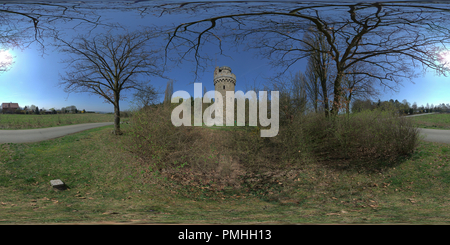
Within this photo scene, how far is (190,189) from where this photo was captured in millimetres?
3723

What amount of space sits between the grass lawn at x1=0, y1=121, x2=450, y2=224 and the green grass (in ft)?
1.59

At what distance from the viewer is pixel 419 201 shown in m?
2.70

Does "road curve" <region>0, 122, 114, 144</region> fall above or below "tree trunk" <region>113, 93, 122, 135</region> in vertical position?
below

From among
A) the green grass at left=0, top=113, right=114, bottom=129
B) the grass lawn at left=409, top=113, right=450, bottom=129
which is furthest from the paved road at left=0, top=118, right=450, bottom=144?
the grass lawn at left=409, top=113, right=450, bottom=129

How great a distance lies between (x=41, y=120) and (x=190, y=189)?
12.3 feet

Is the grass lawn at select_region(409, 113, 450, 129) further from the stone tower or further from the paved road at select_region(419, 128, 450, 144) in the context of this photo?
the stone tower

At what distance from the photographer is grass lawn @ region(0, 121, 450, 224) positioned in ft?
7.61

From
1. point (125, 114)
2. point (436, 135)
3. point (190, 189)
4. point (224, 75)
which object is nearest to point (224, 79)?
point (224, 75)

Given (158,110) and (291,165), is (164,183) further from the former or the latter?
(291,165)

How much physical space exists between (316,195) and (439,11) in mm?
3689

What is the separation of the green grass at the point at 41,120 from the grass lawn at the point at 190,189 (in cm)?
49

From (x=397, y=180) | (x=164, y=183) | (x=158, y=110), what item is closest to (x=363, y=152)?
(x=397, y=180)

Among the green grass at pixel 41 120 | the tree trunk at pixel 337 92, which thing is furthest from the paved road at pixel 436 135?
the green grass at pixel 41 120

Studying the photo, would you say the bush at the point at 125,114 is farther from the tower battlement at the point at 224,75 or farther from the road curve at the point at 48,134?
the tower battlement at the point at 224,75
